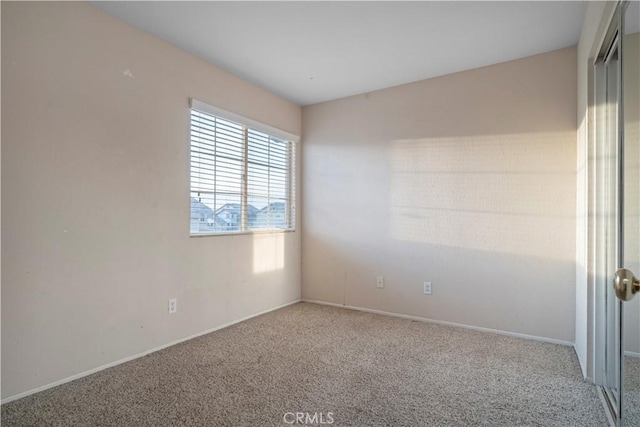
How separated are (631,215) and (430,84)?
2416 millimetres

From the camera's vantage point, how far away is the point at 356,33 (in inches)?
105

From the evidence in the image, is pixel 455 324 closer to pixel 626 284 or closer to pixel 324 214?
pixel 324 214

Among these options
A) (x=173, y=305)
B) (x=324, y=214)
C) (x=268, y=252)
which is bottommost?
(x=173, y=305)

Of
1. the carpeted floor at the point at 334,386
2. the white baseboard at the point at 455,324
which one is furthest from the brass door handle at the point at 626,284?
the white baseboard at the point at 455,324

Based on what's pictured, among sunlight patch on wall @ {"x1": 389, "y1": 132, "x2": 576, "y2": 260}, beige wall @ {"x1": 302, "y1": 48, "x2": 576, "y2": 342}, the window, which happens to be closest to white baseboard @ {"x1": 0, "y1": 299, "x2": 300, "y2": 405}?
the window

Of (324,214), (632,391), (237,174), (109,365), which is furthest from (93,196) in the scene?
(632,391)

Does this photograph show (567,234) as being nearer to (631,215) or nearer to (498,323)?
(498,323)

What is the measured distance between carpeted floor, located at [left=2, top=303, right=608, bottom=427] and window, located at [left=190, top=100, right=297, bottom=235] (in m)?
1.15

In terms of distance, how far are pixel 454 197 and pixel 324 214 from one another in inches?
59.4

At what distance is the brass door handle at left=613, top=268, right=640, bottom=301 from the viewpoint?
1.25 metres

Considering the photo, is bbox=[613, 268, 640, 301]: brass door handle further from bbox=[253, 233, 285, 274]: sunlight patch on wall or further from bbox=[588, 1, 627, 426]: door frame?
bbox=[253, 233, 285, 274]: sunlight patch on wall

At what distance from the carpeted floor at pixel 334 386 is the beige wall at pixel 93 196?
0.96 ft

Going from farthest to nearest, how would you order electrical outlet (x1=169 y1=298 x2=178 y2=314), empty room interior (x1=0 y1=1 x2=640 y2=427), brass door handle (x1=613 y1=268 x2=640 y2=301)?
electrical outlet (x1=169 y1=298 x2=178 y2=314) → empty room interior (x1=0 y1=1 x2=640 y2=427) → brass door handle (x1=613 y1=268 x2=640 y2=301)
